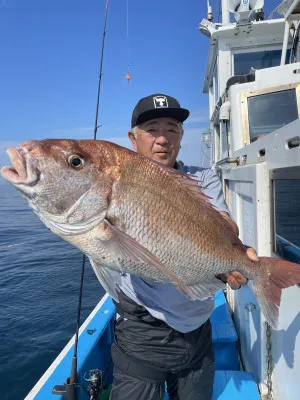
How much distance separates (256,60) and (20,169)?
26.4ft

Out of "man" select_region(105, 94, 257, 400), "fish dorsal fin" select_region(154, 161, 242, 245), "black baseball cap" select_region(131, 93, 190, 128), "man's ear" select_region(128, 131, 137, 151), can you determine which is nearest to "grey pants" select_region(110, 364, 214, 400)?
"man" select_region(105, 94, 257, 400)

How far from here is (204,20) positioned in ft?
27.5

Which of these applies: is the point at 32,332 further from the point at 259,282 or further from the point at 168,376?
the point at 259,282

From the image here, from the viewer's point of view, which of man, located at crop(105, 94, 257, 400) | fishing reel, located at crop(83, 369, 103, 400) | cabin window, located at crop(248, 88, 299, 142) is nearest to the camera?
man, located at crop(105, 94, 257, 400)

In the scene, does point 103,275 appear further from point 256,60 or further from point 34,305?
point 256,60

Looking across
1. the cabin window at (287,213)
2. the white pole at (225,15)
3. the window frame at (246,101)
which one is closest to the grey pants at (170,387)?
the cabin window at (287,213)

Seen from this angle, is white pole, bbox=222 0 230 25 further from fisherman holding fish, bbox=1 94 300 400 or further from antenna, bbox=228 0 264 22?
fisherman holding fish, bbox=1 94 300 400

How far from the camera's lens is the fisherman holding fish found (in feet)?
4.98

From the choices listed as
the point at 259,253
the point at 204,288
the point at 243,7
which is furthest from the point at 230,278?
the point at 243,7

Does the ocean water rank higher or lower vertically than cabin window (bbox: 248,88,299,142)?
lower

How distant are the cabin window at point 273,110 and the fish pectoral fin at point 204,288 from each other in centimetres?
365

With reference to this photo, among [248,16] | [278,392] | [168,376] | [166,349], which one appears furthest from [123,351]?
[248,16]

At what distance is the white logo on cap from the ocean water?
466 centimetres

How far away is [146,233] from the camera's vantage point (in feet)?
5.09
